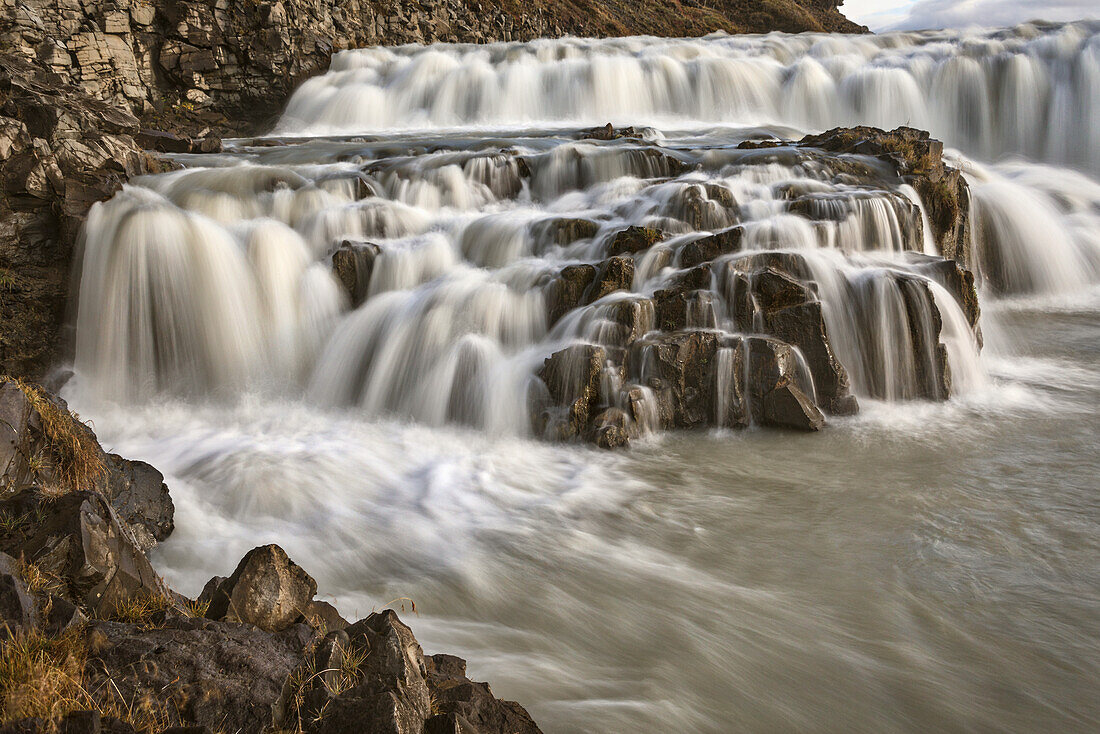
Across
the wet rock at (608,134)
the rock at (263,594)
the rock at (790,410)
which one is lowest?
the rock at (790,410)

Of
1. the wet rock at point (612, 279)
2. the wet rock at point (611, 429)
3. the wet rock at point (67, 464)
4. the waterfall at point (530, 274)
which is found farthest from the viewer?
the wet rock at point (612, 279)

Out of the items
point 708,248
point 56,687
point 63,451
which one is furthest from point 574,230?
point 56,687

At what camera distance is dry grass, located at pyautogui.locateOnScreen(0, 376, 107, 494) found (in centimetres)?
405

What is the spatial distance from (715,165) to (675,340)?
16.3 feet

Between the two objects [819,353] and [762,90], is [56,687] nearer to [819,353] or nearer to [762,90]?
[819,353]

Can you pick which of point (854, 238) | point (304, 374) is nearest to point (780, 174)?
point (854, 238)

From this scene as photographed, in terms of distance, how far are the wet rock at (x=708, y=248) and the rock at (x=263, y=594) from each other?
5.72m

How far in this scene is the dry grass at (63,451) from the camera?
4048 millimetres

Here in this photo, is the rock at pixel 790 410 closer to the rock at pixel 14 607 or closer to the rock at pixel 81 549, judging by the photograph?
the rock at pixel 81 549

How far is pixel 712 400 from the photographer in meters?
6.79

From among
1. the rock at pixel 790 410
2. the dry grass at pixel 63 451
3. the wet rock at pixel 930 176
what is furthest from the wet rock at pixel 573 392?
the wet rock at pixel 930 176

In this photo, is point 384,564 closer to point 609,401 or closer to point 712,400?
point 609,401

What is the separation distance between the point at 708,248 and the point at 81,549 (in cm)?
643

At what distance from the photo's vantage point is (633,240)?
8.08 m
